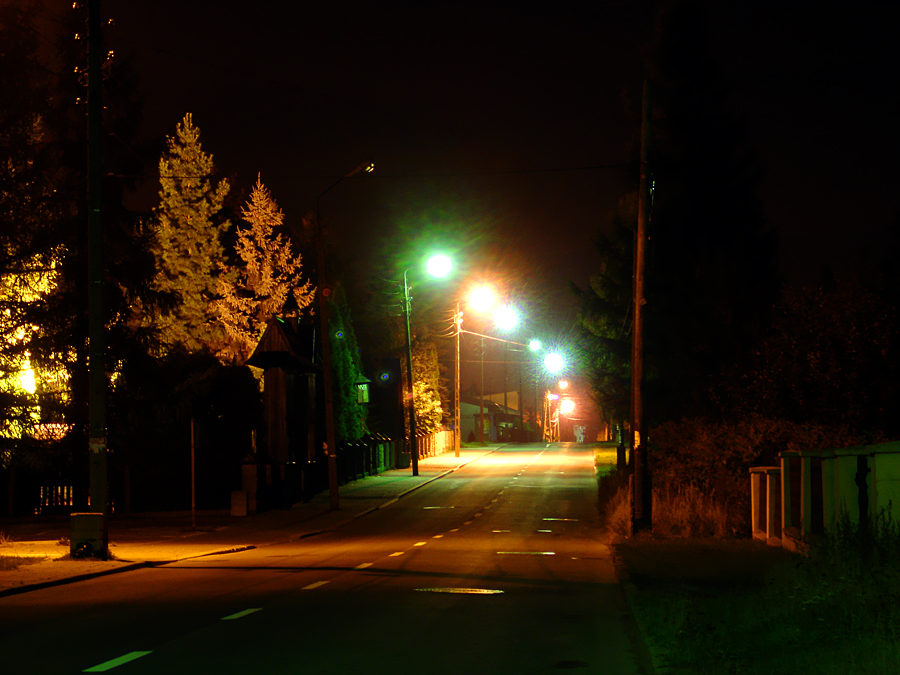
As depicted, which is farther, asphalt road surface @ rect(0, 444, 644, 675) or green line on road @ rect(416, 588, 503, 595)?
green line on road @ rect(416, 588, 503, 595)

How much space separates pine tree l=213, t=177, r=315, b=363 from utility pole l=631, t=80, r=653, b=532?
111 ft

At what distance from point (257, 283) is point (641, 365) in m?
35.8

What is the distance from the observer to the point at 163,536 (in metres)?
23.5

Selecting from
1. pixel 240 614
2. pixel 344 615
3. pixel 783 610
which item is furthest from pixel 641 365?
pixel 240 614

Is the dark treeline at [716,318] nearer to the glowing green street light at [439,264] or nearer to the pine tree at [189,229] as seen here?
the glowing green street light at [439,264]

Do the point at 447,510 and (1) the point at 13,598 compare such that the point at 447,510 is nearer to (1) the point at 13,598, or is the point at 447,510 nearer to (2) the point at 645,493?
(2) the point at 645,493

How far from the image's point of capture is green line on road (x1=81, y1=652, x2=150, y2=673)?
24.9 feet

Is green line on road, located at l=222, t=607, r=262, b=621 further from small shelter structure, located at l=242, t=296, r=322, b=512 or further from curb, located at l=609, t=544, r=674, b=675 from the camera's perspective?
small shelter structure, located at l=242, t=296, r=322, b=512

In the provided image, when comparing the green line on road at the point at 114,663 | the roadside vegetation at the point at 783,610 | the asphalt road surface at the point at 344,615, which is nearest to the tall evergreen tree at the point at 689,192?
the asphalt road surface at the point at 344,615

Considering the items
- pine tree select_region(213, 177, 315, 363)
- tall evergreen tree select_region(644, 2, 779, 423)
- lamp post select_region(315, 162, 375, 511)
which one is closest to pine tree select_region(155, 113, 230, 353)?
pine tree select_region(213, 177, 315, 363)

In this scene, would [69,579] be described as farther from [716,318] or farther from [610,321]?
[610,321]

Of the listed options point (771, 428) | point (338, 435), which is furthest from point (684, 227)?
point (338, 435)

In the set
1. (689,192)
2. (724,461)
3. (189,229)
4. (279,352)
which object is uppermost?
(189,229)

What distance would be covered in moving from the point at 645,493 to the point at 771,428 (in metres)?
3.05
